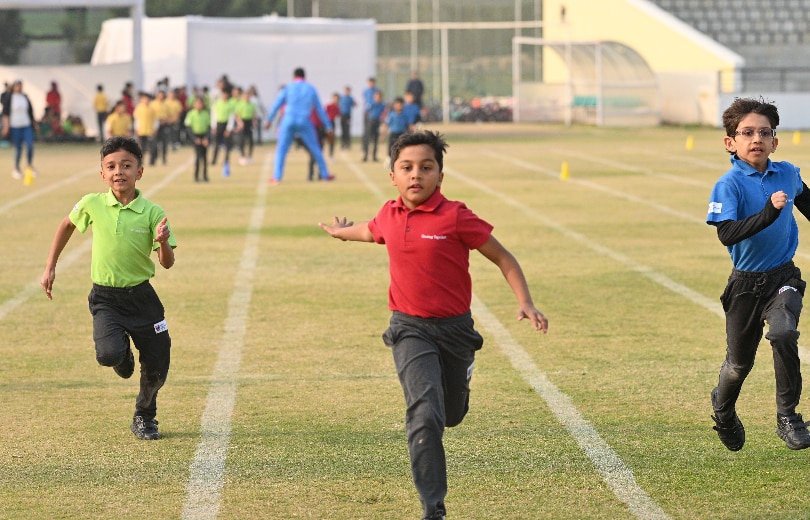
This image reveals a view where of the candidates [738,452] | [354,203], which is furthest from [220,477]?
[354,203]

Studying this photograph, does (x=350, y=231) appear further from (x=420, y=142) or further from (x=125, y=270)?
(x=125, y=270)

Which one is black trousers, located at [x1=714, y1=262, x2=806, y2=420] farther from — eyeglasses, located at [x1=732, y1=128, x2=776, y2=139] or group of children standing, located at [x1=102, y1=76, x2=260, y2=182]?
group of children standing, located at [x1=102, y1=76, x2=260, y2=182]

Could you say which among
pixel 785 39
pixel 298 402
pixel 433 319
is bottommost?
pixel 298 402

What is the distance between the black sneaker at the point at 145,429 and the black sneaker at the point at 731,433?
111 inches

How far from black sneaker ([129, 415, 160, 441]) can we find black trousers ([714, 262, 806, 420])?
2823 mm

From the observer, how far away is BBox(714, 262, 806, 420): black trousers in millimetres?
6516

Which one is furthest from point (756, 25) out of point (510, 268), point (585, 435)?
point (510, 268)

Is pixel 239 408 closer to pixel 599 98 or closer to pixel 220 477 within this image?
pixel 220 477

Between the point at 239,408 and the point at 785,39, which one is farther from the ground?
the point at 785,39

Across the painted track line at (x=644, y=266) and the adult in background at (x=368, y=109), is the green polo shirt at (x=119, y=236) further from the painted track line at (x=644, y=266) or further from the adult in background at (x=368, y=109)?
the adult in background at (x=368, y=109)

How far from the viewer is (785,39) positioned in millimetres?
59438

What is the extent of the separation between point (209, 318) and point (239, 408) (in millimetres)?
3453

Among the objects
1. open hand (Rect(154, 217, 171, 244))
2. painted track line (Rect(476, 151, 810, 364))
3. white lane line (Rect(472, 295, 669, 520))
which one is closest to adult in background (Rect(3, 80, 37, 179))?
painted track line (Rect(476, 151, 810, 364))

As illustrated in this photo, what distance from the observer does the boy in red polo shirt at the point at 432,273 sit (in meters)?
5.62
